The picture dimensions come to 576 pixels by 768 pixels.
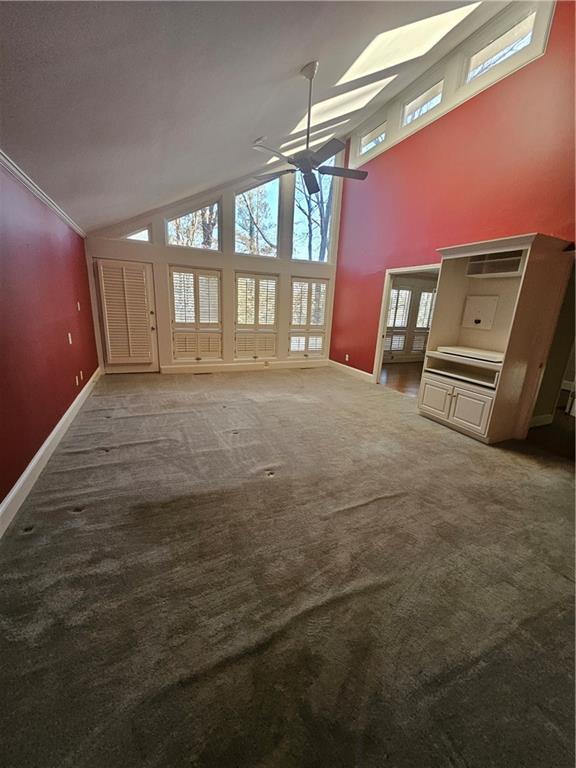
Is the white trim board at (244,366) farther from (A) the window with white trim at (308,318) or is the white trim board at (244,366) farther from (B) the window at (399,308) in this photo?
(B) the window at (399,308)

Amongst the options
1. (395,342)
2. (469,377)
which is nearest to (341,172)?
(469,377)

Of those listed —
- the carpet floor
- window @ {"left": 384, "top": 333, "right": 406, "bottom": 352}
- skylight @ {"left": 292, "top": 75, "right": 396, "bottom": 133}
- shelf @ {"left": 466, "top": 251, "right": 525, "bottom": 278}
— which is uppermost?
skylight @ {"left": 292, "top": 75, "right": 396, "bottom": 133}

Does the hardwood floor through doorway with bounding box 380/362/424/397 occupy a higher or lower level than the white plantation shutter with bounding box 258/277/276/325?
lower

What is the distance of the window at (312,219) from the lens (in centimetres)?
637

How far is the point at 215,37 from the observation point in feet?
5.26

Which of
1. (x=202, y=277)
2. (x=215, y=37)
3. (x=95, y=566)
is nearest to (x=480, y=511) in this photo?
(x=95, y=566)

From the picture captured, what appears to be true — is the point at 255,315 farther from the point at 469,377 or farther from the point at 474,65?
the point at 474,65

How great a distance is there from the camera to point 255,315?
6434mm

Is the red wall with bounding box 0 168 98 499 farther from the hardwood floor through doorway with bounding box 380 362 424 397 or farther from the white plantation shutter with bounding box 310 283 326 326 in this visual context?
the hardwood floor through doorway with bounding box 380 362 424 397

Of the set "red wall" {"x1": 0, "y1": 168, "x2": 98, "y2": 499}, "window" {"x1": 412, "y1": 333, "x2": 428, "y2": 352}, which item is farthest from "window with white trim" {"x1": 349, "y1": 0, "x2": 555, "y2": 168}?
"red wall" {"x1": 0, "y1": 168, "x2": 98, "y2": 499}

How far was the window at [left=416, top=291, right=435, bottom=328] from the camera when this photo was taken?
773cm

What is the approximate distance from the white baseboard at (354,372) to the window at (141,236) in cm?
448

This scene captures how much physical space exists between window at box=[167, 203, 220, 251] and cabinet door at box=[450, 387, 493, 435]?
500cm

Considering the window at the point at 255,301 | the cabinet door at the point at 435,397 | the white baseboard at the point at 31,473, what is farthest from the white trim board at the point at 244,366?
the cabinet door at the point at 435,397
